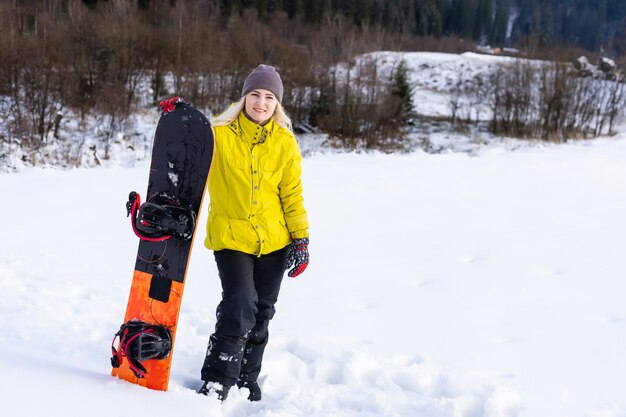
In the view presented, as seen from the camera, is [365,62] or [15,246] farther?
[365,62]

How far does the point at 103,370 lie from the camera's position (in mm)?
2271

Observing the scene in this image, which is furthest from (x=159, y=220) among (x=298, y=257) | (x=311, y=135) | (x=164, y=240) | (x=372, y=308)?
(x=311, y=135)

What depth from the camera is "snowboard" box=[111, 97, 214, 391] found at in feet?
6.95

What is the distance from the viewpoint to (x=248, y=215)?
2131 millimetres

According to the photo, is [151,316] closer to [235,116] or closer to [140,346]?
[140,346]

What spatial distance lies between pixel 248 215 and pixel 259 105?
44 centimetres

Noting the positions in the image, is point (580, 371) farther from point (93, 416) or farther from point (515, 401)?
point (93, 416)

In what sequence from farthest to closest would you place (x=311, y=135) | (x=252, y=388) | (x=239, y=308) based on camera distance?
(x=311, y=135) → (x=252, y=388) → (x=239, y=308)

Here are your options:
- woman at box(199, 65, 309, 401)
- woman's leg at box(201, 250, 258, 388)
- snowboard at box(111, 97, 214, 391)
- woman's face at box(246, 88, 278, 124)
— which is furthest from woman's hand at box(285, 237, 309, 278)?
woman's face at box(246, 88, 278, 124)

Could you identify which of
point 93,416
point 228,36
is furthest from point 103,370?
point 228,36

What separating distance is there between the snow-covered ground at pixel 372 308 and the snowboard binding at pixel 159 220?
0.60 metres

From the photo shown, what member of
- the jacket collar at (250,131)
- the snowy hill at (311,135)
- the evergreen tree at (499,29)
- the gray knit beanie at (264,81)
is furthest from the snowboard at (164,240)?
the evergreen tree at (499,29)

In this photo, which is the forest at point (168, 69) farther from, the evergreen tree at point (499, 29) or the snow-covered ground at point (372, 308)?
the evergreen tree at point (499, 29)

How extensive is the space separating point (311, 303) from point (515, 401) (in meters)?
1.75
